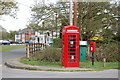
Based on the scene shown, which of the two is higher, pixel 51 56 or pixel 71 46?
pixel 71 46

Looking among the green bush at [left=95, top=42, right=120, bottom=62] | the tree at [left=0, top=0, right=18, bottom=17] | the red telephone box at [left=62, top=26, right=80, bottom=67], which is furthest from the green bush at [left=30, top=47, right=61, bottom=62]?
the tree at [left=0, top=0, right=18, bottom=17]

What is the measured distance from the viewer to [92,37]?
27172 mm

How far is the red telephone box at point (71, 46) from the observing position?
1481 cm

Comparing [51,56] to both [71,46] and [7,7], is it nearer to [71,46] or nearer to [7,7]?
[71,46]

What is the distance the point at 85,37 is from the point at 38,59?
28.9 ft

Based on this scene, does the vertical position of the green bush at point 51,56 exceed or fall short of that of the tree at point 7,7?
it falls short

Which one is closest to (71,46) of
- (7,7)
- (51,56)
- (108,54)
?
(51,56)

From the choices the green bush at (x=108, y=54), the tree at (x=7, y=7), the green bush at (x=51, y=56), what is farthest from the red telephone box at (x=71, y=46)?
the tree at (x=7, y=7)

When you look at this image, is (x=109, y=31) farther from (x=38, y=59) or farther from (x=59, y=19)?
(x=38, y=59)

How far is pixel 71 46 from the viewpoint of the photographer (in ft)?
49.0

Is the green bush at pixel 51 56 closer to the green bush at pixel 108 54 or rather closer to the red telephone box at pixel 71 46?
the green bush at pixel 108 54

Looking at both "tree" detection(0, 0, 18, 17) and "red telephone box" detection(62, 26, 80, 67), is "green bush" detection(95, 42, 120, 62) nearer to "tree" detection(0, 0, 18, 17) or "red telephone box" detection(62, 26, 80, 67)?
"red telephone box" detection(62, 26, 80, 67)

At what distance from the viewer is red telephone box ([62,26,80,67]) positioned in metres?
14.8

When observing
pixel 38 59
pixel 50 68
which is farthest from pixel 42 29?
pixel 50 68
